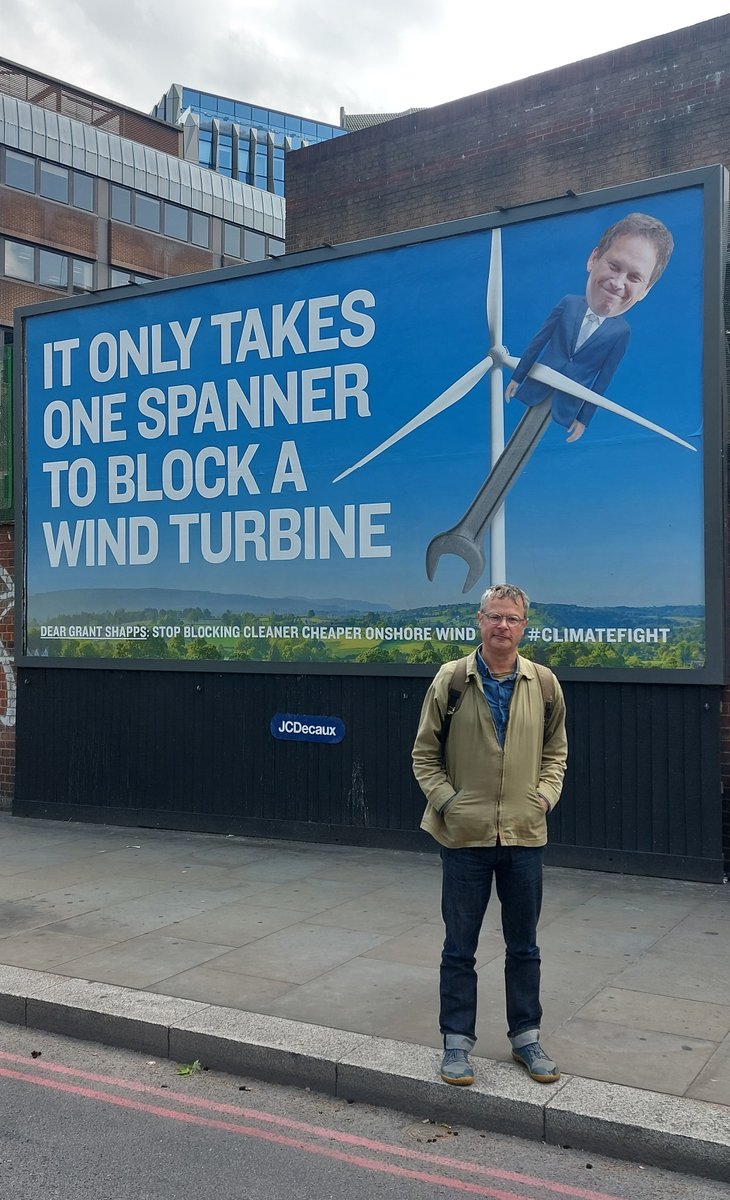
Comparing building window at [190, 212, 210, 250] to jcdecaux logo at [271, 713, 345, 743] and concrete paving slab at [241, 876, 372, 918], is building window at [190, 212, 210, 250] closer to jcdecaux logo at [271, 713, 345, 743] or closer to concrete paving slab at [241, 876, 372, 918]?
jcdecaux logo at [271, 713, 345, 743]

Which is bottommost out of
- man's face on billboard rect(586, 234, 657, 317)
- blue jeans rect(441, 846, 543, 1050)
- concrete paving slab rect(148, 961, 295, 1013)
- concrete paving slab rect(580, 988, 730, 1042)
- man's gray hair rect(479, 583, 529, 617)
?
concrete paving slab rect(148, 961, 295, 1013)

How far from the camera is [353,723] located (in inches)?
364

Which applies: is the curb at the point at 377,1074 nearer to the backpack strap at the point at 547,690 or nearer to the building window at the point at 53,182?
the backpack strap at the point at 547,690

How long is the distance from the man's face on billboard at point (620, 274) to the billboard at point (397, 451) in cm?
2

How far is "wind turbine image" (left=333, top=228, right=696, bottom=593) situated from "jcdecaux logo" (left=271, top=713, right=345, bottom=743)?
1603mm

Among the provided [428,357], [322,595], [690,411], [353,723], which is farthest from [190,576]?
[690,411]

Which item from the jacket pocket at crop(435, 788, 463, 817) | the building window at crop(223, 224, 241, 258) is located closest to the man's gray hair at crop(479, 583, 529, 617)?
the jacket pocket at crop(435, 788, 463, 817)

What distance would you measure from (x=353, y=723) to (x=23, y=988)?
4171mm

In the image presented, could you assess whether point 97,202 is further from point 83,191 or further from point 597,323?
point 597,323

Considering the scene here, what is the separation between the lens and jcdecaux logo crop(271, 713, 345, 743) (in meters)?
9.34

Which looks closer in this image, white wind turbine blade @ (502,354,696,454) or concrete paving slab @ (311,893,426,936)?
concrete paving slab @ (311,893,426,936)

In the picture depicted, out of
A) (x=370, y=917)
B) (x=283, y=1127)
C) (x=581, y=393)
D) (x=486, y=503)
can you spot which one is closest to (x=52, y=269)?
(x=486, y=503)

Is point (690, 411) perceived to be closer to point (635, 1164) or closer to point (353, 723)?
point (353, 723)

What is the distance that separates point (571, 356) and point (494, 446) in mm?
909
